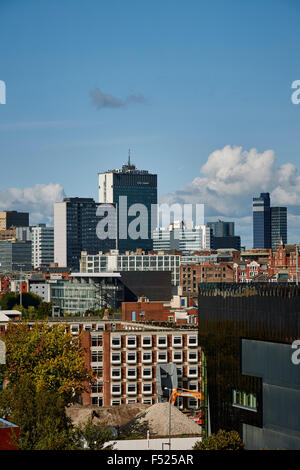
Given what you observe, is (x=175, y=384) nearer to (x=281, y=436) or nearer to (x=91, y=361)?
(x=91, y=361)

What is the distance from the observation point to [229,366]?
1416 inches

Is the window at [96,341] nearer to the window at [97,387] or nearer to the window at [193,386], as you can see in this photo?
the window at [97,387]

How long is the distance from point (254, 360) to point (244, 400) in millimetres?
1653

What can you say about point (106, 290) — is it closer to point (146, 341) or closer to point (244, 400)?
point (146, 341)

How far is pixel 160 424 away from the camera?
49438 mm

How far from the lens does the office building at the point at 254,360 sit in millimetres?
32688

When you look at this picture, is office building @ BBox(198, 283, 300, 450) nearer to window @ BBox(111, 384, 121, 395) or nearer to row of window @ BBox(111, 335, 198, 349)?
row of window @ BBox(111, 335, 198, 349)

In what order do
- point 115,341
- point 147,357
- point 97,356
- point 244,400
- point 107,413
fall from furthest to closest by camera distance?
point 97,356, point 147,357, point 115,341, point 107,413, point 244,400

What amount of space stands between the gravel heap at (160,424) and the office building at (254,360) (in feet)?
36.3

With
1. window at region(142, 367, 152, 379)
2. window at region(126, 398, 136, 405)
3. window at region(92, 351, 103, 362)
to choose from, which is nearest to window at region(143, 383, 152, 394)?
window at region(142, 367, 152, 379)

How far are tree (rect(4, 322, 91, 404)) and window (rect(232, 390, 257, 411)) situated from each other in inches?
721

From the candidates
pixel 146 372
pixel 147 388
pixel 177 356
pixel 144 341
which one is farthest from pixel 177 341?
pixel 147 388

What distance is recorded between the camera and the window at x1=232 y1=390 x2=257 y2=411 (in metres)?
34.5
